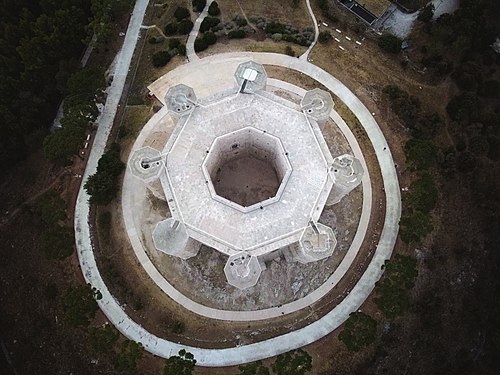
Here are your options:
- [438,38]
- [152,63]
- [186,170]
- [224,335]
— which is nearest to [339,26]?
[438,38]

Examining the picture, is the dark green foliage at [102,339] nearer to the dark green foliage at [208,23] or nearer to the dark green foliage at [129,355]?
the dark green foliage at [129,355]

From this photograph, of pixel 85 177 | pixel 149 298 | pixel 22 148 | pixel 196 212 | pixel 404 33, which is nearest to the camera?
pixel 196 212

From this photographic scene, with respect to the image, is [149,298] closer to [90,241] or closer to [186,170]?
[90,241]

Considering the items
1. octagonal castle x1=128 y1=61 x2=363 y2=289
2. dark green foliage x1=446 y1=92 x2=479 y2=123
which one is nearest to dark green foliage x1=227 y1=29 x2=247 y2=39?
octagonal castle x1=128 y1=61 x2=363 y2=289

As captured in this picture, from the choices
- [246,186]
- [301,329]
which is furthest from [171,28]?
[301,329]

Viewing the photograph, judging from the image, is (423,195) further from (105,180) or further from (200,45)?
(105,180)

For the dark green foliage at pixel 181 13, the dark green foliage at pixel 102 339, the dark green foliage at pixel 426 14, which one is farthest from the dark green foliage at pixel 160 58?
the dark green foliage at pixel 426 14

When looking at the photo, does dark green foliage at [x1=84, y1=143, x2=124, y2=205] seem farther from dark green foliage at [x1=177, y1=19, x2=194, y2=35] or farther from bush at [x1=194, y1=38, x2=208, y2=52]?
dark green foliage at [x1=177, y1=19, x2=194, y2=35]
